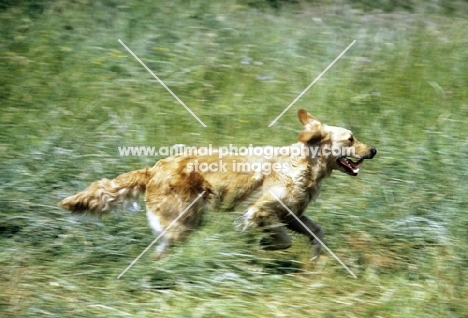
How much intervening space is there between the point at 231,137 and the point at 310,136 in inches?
88.9

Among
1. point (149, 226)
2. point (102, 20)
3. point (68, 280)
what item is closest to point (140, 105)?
point (102, 20)

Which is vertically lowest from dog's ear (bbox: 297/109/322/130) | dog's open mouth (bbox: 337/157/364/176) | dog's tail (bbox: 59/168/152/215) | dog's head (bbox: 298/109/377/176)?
dog's tail (bbox: 59/168/152/215)

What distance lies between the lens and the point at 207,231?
6.46 meters

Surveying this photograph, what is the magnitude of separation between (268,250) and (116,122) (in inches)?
132

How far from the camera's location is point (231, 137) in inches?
362

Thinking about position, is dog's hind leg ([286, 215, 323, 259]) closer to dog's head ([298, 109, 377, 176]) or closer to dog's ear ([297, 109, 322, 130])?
dog's head ([298, 109, 377, 176])

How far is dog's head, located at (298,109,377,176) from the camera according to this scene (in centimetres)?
719

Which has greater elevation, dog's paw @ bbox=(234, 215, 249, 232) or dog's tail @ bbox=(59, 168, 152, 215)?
dog's tail @ bbox=(59, 168, 152, 215)

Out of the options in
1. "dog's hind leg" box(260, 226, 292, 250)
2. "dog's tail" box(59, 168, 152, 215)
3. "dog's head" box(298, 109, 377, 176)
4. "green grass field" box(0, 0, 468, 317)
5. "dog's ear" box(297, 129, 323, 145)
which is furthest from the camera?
"dog's head" box(298, 109, 377, 176)

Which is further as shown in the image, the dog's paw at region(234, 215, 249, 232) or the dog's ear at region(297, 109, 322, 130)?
the dog's ear at region(297, 109, 322, 130)

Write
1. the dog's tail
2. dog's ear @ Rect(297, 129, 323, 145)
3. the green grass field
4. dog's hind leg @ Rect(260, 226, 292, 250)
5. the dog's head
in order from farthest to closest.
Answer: the dog's head < dog's ear @ Rect(297, 129, 323, 145) < dog's hind leg @ Rect(260, 226, 292, 250) < the dog's tail < the green grass field

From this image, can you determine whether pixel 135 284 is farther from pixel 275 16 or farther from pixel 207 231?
pixel 275 16

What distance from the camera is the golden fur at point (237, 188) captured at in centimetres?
657

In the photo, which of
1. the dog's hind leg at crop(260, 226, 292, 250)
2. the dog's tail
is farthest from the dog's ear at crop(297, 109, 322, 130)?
the dog's tail
